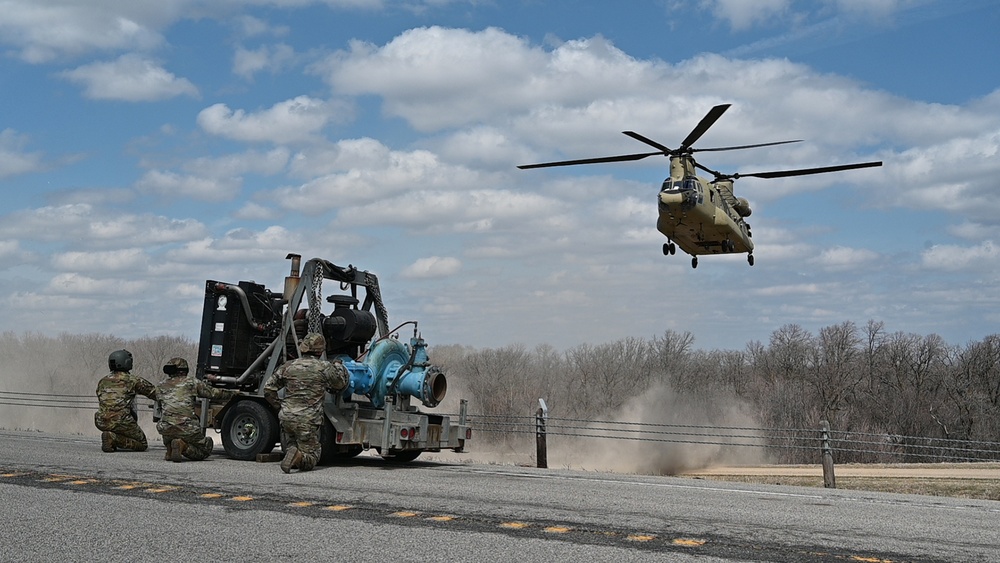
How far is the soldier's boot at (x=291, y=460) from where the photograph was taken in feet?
35.8

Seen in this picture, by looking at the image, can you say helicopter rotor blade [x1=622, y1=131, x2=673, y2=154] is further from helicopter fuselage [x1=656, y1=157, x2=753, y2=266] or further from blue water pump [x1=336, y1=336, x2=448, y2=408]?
blue water pump [x1=336, y1=336, x2=448, y2=408]

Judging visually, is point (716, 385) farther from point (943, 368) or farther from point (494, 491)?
point (494, 491)

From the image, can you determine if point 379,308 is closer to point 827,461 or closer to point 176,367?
point 176,367

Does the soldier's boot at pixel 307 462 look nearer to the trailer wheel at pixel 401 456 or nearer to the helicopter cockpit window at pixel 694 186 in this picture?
the trailer wheel at pixel 401 456

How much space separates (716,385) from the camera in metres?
57.9

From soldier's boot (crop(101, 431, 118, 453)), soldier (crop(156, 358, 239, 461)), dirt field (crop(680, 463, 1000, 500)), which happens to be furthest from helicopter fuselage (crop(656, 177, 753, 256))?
soldier's boot (crop(101, 431, 118, 453))

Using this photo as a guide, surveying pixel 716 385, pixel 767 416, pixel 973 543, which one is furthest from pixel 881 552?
pixel 716 385

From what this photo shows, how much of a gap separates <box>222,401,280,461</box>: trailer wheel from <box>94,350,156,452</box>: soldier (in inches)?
53.5

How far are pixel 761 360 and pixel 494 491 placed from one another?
2479 inches

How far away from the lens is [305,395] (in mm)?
11461

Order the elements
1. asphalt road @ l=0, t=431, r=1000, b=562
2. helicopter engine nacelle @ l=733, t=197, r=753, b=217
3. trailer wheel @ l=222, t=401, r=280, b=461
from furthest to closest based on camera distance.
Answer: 1. helicopter engine nacelle @ l=733, t=197, r=753, b=217
2. trailer wheel @ l=222, t=401, r=280, b=461
3. asphalt road @ l=0, t=431, r=1000, b=562

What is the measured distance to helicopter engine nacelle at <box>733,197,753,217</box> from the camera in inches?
960

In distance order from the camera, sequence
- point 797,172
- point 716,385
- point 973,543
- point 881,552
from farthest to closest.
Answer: point 716,385
point 797,172
point 973,543
point 881,552

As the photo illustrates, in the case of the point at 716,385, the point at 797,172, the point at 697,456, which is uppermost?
the point at 797,172
